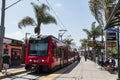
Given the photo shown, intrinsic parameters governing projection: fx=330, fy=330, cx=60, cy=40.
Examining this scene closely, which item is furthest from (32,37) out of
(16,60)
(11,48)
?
(16,60)

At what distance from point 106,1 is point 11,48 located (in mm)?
12567

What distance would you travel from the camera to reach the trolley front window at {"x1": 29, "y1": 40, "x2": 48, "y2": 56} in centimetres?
2728

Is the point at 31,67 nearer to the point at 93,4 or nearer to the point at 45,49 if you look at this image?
the point at 45,49

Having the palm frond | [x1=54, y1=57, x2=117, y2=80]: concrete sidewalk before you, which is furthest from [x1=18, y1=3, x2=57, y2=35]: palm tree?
[x1=54, y1=57, x2=117, y2=80]: concrete sidewalk

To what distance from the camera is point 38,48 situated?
27.7 metres

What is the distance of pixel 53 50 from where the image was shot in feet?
92.9

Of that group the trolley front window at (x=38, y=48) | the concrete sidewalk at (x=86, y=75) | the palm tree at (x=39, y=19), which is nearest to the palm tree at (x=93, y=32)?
the palm tree at (x=39, y=19)

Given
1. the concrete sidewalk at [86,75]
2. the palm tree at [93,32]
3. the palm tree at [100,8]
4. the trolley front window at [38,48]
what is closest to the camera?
the concrete sidewalk at [86,75]

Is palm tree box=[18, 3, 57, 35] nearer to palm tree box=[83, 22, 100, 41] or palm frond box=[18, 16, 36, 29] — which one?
palm frond box=[18, 16, 36, 29]

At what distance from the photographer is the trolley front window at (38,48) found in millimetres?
27281

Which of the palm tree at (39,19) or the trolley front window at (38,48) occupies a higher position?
the palm tree at (39,19)

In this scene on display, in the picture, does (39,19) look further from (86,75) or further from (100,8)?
(86,75)

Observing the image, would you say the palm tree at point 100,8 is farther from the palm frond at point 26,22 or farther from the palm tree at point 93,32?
the palm tree at point 93,32

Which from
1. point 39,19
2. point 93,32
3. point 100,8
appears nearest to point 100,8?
point 100,8
